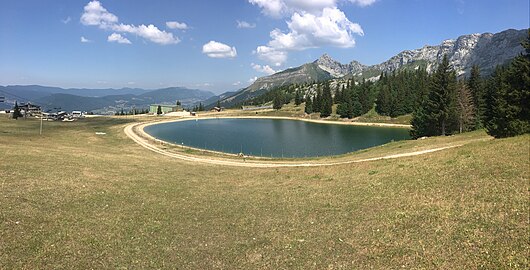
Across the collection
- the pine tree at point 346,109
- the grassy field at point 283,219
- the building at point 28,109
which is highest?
the pine tree at point 346,109

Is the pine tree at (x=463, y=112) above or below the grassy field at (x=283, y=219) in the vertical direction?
above

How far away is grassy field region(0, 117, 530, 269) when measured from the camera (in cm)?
1499

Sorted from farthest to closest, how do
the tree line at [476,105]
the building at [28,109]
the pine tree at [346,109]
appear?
the pine tree at [346,109] < the building at [28,109] < the tree line at [476,105]

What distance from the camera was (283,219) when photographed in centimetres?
2223

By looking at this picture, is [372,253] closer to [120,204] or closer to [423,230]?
[423,230]

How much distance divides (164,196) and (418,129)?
82.0m

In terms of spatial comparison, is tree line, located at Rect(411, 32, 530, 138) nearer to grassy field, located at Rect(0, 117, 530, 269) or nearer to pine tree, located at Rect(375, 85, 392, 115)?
grassy field, located at Rect(0, 117, 530, 269)

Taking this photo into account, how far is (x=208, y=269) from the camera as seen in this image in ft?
50.5

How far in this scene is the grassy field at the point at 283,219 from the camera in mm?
14992

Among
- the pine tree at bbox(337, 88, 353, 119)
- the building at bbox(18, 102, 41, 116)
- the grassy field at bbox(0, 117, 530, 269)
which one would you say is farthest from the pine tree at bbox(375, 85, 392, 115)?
the building at bbox(18, 102, 41, 116)

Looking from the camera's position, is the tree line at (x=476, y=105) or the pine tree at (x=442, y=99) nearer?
the tree line at (x=476, y=105)

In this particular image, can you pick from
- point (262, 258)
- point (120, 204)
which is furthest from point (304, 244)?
point (120, 204)

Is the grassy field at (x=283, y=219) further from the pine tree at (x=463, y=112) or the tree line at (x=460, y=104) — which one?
the pine tree at (x=463, y=112)

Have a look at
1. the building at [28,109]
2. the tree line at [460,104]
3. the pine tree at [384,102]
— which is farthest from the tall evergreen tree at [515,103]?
the building at [28,109]
